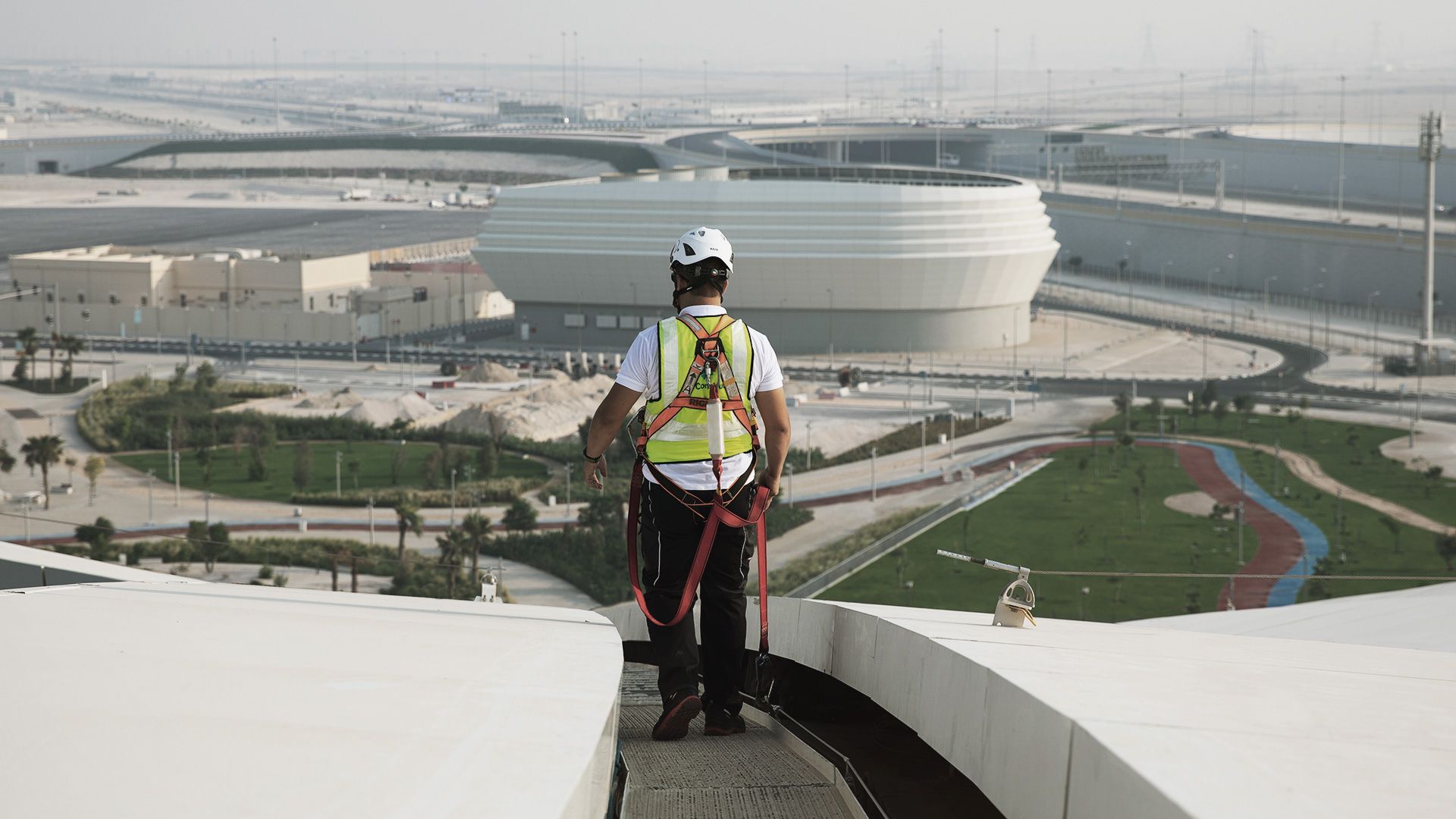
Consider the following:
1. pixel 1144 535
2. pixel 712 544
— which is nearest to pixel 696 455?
pixel 712 544

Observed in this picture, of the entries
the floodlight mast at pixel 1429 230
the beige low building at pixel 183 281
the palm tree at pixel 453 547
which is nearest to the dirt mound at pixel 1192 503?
the palm tree at pixel 453 547

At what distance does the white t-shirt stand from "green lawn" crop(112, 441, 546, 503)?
116ft

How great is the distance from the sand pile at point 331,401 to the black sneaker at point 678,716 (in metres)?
47.2

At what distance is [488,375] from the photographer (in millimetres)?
60500

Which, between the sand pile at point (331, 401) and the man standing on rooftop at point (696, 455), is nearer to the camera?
the man standing on rooftop at point (696, 455)

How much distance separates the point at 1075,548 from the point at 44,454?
25.7m

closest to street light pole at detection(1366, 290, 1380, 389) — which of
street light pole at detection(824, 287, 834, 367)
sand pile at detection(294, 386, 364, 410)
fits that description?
street light pole at detection(824, 287, 834, 367)

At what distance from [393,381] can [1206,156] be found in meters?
81.8

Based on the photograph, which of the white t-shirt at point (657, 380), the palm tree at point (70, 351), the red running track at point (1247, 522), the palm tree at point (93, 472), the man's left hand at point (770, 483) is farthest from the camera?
the palm tree at point (70, 351)

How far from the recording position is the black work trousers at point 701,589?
6.96 metres

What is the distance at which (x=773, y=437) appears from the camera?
6.98m

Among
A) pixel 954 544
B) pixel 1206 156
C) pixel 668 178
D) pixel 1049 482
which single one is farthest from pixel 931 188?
pixel 1206 156

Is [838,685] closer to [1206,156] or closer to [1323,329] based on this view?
[1323,329]

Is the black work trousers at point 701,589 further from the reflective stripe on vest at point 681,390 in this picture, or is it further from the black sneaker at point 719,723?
the reflective stripe on vest at point 681,390
